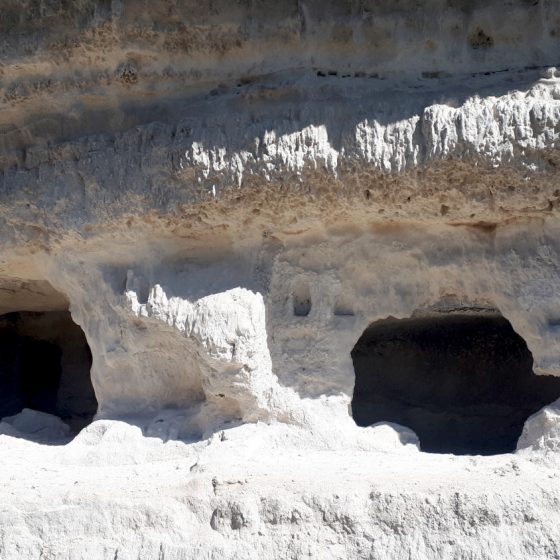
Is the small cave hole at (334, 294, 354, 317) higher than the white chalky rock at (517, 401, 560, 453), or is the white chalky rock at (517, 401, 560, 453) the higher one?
the small cave hole at (334, 294, 354, 317)

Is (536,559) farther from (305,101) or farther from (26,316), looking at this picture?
(26,316)

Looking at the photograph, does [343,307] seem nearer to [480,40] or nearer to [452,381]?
[480,40]

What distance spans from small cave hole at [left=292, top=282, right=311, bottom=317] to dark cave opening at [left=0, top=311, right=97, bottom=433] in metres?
1.43

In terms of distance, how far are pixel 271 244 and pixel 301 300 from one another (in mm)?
166

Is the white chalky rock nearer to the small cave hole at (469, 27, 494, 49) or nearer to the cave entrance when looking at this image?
the cave entrance

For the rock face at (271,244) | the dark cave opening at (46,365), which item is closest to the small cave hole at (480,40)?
the rock face at (271,244)

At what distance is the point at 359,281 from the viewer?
256cm

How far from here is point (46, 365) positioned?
12.7 feet

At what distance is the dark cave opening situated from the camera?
12.3 ft

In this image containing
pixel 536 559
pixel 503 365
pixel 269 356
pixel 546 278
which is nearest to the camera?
pixel 536 559

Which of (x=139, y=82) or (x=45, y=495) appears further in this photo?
(x=139, y=82)

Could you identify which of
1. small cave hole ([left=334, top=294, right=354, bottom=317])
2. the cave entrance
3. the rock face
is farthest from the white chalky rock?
the cave entrance

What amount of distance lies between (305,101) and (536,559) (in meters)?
1.20

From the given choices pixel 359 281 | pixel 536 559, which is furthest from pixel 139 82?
pixel 536 559
